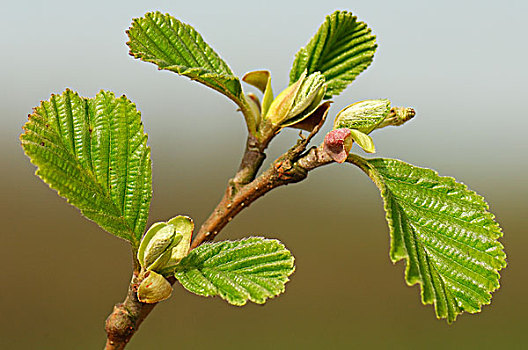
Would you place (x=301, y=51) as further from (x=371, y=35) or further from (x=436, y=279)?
(x=436, y=279)

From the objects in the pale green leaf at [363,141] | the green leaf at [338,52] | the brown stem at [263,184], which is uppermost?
the green leaf at [338,52]

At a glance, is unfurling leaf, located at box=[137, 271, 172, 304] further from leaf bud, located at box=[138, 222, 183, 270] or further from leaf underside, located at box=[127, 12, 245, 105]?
leaf underside, located at box=[127, 12, 245, 105]

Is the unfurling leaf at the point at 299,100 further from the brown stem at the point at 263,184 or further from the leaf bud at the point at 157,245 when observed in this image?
the leaf bud at the point at 157,245

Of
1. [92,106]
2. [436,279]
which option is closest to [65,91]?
[92,106]

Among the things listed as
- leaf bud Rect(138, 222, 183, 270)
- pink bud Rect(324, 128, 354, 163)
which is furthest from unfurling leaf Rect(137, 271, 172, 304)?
pink bud Rect(324, 128, 354, 163)

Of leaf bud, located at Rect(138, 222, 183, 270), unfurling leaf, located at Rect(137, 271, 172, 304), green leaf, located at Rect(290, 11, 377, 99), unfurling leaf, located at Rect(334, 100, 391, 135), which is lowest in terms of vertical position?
unfurling leaf, located at Rect(137, 271, 172, 304)

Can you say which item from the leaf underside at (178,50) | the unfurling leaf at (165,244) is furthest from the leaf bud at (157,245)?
the leaf underside at (178,50)

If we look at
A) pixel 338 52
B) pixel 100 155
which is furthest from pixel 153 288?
pixel 338 52
